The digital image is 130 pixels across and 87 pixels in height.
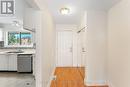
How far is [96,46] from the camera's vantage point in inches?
179

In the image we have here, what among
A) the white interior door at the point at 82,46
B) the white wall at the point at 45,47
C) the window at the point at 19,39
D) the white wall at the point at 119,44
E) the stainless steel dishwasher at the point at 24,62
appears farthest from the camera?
the window at the point at 19,39

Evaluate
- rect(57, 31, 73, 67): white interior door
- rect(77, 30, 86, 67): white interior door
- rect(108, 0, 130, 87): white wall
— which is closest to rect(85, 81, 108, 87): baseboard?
rect(108, 0, 130, 87): white wall

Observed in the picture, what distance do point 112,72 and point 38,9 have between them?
2.66m

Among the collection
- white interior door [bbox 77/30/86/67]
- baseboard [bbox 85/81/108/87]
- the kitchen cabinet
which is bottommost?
baseboard [bbox 85/81/108/87]

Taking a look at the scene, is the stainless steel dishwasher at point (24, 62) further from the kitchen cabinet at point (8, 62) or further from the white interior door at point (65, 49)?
the white interior door at point (65, 49)

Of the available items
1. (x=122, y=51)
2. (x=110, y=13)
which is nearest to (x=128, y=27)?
(x=122, y=51)

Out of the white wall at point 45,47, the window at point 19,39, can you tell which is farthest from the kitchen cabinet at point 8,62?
the white wall at point 45,47

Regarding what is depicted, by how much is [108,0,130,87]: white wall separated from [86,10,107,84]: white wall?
0.27m

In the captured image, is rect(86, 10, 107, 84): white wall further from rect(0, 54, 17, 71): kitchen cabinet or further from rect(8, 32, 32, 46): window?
rect(0, 54, 17, 71): kitchen cabinet

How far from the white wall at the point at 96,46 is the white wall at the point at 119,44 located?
27 centimetres

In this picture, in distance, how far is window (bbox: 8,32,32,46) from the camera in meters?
6.31

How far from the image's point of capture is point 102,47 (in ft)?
15.0

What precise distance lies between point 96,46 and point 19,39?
358 cm

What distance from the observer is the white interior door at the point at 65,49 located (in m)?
7.52
